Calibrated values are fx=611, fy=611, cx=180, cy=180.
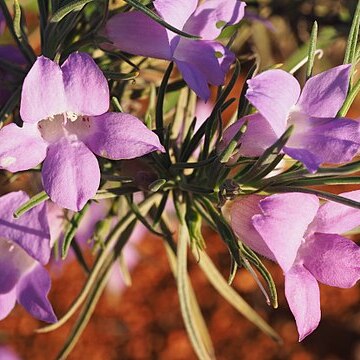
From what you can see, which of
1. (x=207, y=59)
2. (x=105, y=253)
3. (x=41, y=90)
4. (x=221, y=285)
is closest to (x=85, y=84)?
(x=41, y=90)

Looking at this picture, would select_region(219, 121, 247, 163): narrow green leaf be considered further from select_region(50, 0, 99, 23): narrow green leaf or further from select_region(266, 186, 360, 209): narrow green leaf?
select_region(50, 0, 99, 23): narrow green leaf

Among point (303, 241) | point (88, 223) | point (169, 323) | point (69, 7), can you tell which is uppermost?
point (69, 7)

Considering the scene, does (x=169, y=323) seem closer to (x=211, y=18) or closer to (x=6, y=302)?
(x=6, y=302)

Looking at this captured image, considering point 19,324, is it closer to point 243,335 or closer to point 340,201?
point 243,335

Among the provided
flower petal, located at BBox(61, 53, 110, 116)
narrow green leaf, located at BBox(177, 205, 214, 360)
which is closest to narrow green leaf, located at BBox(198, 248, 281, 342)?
narrow green leaf, located at BBox(177, 205, 214, 360)

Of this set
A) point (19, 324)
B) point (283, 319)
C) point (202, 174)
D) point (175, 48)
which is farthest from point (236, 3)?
point (19, 324)

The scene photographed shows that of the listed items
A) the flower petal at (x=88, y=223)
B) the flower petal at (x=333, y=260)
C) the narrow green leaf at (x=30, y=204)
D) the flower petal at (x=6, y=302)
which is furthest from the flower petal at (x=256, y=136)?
the flower petal at (x=88, y=223)
